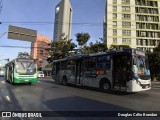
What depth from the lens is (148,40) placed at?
69250 mm

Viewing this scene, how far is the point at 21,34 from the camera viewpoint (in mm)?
25500

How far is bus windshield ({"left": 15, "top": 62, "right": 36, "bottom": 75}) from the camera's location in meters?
20.0

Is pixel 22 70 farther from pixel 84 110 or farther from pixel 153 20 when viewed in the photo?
pixel 153 20

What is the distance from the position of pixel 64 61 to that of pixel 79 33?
30808 mm

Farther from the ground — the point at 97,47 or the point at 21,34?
the point at 97,47

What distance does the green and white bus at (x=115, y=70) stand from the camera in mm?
12914

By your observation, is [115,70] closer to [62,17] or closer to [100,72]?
[100,72]

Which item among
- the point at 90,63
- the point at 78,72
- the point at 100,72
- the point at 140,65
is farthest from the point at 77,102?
the point at 78,72

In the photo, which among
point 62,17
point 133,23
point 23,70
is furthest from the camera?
point 62,17

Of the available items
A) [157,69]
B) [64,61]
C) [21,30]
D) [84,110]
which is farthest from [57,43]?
[84,110]

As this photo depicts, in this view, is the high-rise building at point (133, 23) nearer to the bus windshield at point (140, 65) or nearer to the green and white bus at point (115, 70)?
the green and white bus at point (115, 70)

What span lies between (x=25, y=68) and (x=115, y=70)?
10.2 m

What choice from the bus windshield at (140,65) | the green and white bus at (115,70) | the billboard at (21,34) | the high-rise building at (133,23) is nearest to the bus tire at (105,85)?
the green and white bus at (115,70)

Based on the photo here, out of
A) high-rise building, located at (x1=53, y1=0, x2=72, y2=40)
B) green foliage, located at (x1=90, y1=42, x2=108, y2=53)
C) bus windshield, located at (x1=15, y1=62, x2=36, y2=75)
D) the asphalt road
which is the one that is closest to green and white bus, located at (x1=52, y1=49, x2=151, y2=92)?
the asphalt road
